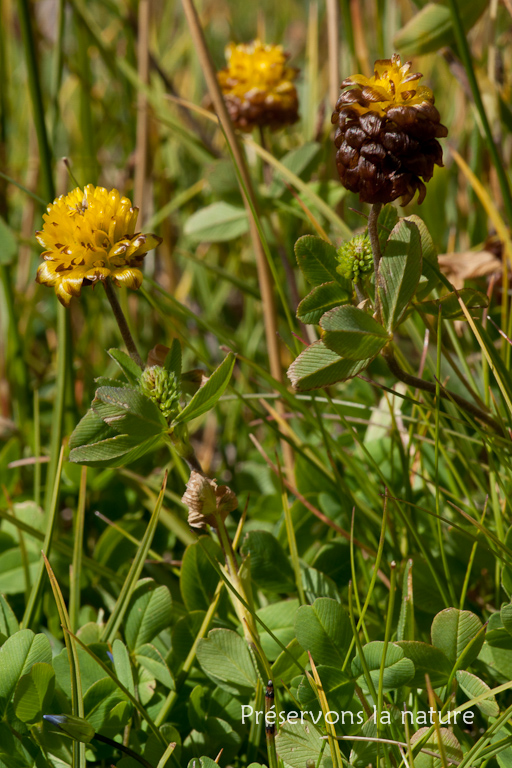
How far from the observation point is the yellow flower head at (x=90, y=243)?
48 centimetres

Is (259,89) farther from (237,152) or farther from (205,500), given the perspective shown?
(205,500)

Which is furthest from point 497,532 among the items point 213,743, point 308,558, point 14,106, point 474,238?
point 14,106

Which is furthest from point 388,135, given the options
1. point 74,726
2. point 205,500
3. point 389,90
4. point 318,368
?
point 74,726

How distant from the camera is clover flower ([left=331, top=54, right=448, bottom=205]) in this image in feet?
1.43

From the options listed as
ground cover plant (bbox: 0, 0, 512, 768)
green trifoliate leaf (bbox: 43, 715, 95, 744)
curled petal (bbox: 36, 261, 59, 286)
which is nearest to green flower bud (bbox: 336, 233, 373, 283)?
ground cover plant (bbox: 0, 0, 512, 768)

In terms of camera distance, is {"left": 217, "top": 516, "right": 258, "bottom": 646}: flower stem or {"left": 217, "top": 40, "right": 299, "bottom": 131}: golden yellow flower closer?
{"left": 217, "top": 516, "right": 258, "bottom": 646}: flower stem

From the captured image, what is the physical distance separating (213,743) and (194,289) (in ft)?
3.35

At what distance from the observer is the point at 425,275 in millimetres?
538

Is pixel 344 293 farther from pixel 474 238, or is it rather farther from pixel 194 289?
pixel 194 289

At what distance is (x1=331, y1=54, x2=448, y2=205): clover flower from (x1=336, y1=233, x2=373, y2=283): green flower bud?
0.16 ft

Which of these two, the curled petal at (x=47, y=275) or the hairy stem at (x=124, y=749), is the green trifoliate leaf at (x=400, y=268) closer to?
the curled petal at (x=47, y=275)

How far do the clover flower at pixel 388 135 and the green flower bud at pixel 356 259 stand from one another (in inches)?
1.9

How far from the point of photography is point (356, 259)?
502 millimetres

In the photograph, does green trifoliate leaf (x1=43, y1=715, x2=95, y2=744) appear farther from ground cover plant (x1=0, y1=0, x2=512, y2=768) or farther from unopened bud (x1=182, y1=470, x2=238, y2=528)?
unopened bud (x1=182, y1=470, x2=238, y2=528)
